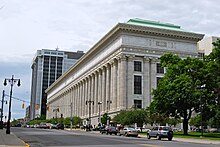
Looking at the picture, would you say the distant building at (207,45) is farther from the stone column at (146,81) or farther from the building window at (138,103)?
the building window at (138,103)

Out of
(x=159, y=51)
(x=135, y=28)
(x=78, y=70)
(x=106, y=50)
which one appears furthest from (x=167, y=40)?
(x=78, y=70)

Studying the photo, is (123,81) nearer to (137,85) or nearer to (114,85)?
(137,85)

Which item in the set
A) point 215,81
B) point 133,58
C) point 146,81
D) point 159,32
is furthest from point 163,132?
point 159,32

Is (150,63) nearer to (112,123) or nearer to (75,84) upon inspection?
(112,123)

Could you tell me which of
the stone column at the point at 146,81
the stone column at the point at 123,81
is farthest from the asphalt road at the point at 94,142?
the stone column at the point at 146,81

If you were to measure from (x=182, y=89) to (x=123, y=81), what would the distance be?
35881 millimetres

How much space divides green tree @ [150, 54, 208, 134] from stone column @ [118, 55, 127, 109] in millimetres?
27818

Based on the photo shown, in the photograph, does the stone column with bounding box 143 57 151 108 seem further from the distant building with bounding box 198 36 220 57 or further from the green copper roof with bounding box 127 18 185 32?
the distant building with bounding box 198 36 220 57

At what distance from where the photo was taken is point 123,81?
3634 inches

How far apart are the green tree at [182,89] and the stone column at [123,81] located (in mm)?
27818

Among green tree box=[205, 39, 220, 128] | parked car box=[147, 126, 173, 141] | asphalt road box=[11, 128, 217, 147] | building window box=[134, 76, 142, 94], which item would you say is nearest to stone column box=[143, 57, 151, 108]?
building window box=[134, 76, 142, 94]

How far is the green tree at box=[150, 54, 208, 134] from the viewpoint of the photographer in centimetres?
5731

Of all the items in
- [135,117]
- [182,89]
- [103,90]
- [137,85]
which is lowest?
[135,117]

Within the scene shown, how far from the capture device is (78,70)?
145m
